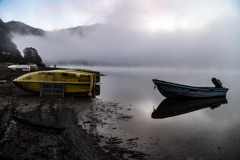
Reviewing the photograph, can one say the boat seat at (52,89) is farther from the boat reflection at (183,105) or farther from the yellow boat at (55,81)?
the boat reflection at (183,105)

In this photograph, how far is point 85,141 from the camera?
603 centimetres

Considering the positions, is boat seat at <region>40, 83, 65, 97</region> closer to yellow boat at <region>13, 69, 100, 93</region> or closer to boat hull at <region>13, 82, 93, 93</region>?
yellow boat at <region>13, 69, 100, 93</region>

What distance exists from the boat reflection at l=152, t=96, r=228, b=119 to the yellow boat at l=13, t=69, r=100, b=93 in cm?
859

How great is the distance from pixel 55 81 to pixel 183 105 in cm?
1616

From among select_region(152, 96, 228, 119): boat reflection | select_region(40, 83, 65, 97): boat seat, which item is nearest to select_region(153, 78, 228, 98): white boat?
select_region(152, 96, 228, 119): boat reflection

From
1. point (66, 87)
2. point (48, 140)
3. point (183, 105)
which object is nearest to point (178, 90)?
point (183, 105)

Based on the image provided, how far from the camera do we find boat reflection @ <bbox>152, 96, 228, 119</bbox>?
14.6 metres

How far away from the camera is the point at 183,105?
17.1 m

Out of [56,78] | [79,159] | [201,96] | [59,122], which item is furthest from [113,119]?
[201,96]

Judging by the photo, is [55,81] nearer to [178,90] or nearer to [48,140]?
[48,140]

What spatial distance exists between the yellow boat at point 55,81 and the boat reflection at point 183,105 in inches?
338

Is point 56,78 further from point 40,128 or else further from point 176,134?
point 176,134

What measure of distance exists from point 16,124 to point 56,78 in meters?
7.06

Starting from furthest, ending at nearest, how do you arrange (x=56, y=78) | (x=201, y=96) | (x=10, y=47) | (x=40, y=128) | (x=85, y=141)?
(x=10, y=47), (x=201, y=96), (x=56, y=78), (x=40, y=128), (x=85, y=141)
